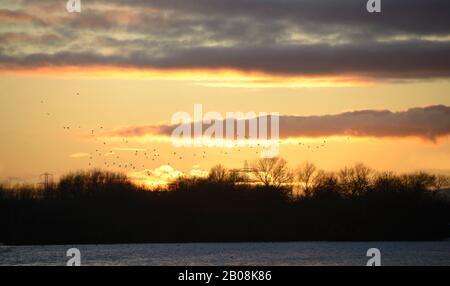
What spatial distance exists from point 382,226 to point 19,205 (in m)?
37.5

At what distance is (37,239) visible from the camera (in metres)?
93.1

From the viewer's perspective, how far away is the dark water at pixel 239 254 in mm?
71812

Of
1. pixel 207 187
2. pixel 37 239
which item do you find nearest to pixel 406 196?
pixel 207 187

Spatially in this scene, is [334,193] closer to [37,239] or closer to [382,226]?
[382,226]

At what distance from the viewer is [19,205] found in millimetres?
100312

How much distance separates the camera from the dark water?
71.8 meters

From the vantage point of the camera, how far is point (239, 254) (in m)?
81.2
